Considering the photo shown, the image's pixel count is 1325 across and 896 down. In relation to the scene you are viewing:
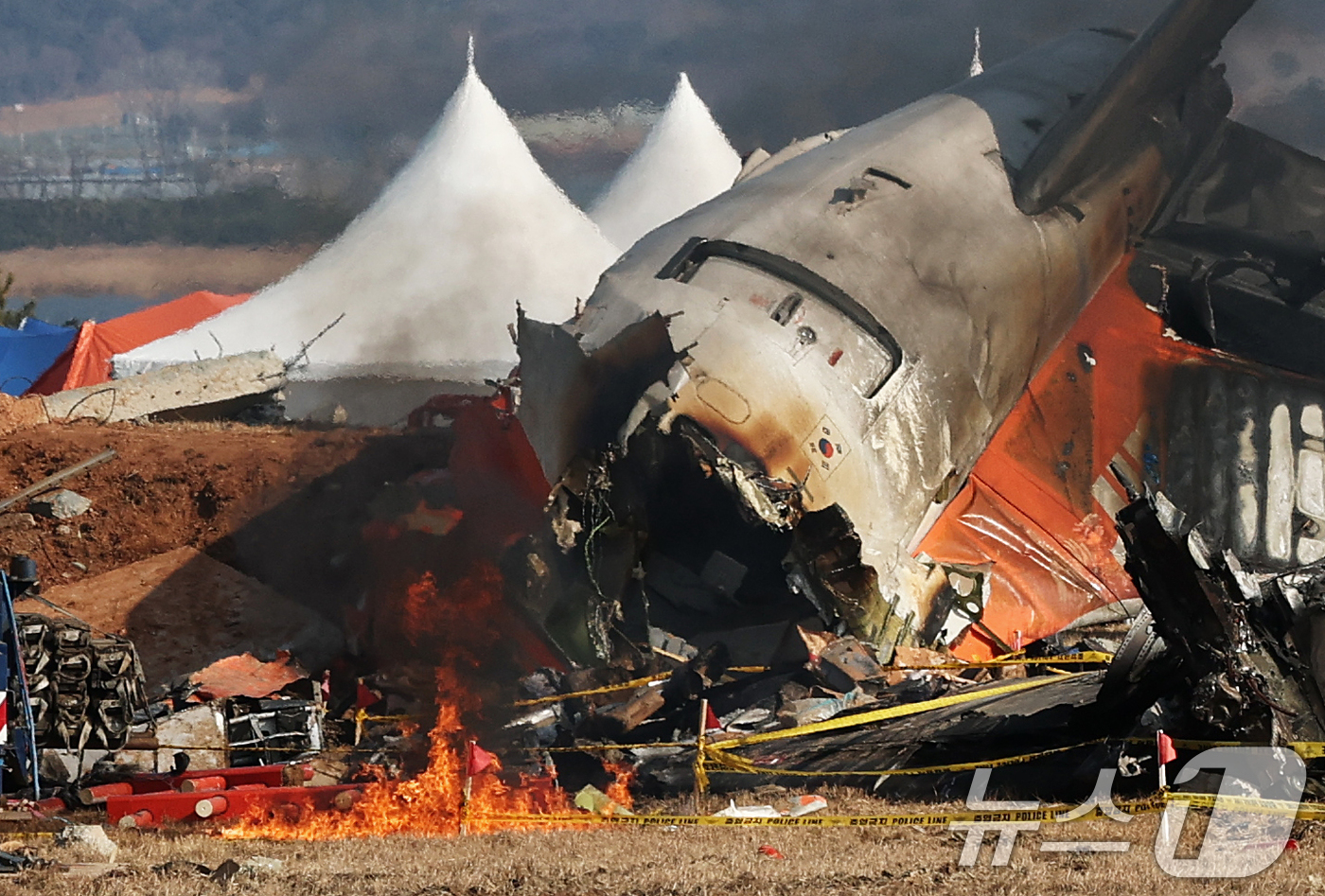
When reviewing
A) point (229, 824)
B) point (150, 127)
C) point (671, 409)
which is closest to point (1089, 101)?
point (671, 409)

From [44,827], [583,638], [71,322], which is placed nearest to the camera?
[44,827]

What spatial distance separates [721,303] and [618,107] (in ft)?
48.4

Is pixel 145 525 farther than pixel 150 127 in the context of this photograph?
No

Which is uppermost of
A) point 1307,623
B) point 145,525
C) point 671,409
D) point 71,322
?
point 671,409

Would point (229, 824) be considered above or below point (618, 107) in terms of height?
below

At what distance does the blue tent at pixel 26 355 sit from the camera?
34.2m

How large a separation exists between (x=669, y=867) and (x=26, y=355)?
3006 centimetres

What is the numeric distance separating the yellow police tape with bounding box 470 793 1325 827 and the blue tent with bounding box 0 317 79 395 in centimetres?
2615

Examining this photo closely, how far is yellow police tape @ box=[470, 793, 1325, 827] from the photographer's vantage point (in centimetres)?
1062

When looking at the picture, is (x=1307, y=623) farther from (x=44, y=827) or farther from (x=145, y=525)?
(x=145, y=525)

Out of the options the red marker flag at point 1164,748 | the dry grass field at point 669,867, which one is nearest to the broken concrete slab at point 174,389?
the dry grass field at point 669,867

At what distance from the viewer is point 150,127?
85.7 feet

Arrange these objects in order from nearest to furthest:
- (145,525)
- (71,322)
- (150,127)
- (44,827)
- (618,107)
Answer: (44,827) < (145,525) < (150,127) < (618,107) < (71,322)

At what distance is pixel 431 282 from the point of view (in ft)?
104
